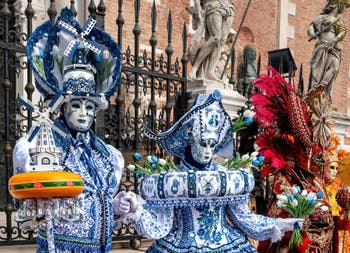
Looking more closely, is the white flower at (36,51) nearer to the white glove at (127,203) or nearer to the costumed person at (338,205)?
the white glove at (127,203)

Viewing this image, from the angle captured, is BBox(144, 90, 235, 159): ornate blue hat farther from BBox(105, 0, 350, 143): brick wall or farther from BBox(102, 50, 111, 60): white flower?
BBox(105, 0, 350, 143): brick wall

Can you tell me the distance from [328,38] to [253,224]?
268 inches

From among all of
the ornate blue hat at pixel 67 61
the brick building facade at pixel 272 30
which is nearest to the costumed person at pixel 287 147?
the ornate blue hat at pixel 67 61

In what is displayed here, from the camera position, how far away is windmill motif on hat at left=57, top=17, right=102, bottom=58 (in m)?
3.21

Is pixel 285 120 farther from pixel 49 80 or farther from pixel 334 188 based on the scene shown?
pixel 49 80

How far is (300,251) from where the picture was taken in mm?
4551

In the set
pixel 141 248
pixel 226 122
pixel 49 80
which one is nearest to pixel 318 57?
pixel 141 248

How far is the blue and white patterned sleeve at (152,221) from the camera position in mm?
3229

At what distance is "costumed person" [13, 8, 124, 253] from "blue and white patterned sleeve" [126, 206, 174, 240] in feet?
0.50

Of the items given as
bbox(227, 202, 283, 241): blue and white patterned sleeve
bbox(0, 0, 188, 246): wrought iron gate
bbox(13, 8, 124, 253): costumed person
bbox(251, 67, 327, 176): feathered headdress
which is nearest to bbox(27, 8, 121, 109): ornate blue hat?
bbox(13, 8, 124, 253): costumed person

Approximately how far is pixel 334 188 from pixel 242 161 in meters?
2.05

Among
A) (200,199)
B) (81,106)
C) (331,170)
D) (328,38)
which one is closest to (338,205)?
(331,170)

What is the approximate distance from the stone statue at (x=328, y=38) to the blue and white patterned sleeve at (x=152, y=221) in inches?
257

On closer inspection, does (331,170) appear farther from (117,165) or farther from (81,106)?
(81,106)
